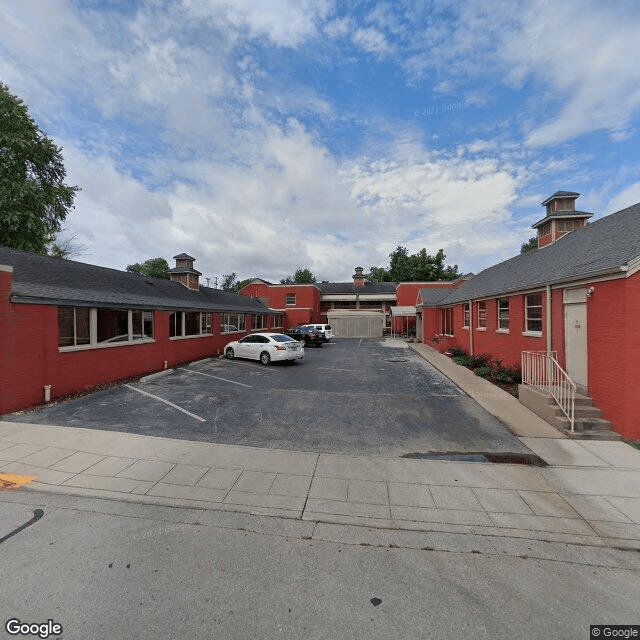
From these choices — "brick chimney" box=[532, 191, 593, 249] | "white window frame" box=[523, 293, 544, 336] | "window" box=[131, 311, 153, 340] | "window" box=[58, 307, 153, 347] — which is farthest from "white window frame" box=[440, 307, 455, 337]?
"window" box=[58, 307, 153, 347]

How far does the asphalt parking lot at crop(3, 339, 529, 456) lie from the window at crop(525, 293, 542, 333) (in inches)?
136

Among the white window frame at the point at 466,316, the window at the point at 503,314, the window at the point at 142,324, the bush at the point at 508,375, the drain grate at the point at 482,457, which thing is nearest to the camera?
the drain grate at the point at 482,457

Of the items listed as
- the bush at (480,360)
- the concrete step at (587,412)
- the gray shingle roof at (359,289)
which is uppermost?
the gray shingle roof at (359,289)

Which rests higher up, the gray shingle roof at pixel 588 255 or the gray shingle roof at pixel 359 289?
the gray shingle roof at pixel 359 289

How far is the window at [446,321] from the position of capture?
21.9m

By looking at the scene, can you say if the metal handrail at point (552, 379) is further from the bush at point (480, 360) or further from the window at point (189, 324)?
the window at point (189, 324)

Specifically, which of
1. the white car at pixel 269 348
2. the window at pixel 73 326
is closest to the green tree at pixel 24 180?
the window at pixel 73 326

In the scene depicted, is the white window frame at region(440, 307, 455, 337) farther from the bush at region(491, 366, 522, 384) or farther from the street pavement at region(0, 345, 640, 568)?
the street pavement at region(0, 345, 640, 568)

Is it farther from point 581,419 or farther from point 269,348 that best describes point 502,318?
point 269,348

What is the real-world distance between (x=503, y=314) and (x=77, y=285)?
16583mm

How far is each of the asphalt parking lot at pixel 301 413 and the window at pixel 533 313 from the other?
11.3ft

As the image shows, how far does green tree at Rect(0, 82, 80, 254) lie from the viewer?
1828cm

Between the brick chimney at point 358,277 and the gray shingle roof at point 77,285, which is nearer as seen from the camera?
the gray shingle roof at point 77,285

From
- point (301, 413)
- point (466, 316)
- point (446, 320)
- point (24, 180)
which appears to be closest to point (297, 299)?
point (446, 320)
